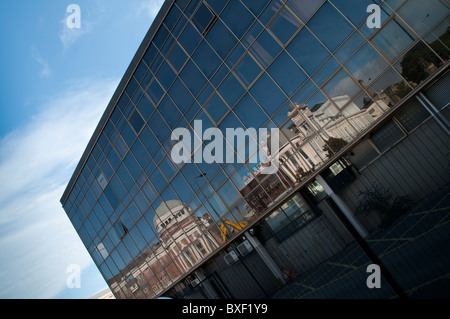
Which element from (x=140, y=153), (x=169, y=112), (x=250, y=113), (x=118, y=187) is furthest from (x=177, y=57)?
(x=118, y=187)

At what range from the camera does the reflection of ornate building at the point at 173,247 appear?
2038 centimetres

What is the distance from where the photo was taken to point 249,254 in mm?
18703

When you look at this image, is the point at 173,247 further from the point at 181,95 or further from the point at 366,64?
the point at 366,64

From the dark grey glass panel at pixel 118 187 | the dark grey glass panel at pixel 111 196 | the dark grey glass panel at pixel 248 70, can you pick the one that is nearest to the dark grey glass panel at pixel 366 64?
the dark grey glass panel at pixel 248 70

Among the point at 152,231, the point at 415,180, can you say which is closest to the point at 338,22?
the point at 415,180

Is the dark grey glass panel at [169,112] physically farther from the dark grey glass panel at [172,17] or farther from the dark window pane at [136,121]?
the dark grey glass panel at [172,17]

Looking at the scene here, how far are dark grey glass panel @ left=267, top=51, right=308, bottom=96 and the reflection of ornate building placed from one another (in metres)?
10.4

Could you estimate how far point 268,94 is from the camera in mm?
16500

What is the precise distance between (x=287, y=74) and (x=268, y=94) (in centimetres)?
155

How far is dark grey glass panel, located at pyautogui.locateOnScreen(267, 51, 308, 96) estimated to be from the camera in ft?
50.6

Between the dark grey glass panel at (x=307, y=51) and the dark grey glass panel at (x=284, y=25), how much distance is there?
1.47ft

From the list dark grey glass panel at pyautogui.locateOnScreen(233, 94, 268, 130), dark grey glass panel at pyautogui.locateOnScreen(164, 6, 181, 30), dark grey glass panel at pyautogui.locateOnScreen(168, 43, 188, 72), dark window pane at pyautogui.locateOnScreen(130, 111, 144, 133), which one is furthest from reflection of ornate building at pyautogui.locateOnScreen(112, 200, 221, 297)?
dark grey glass panel at pyautogui.locateOnScreen(164, 6, 181, 30)
